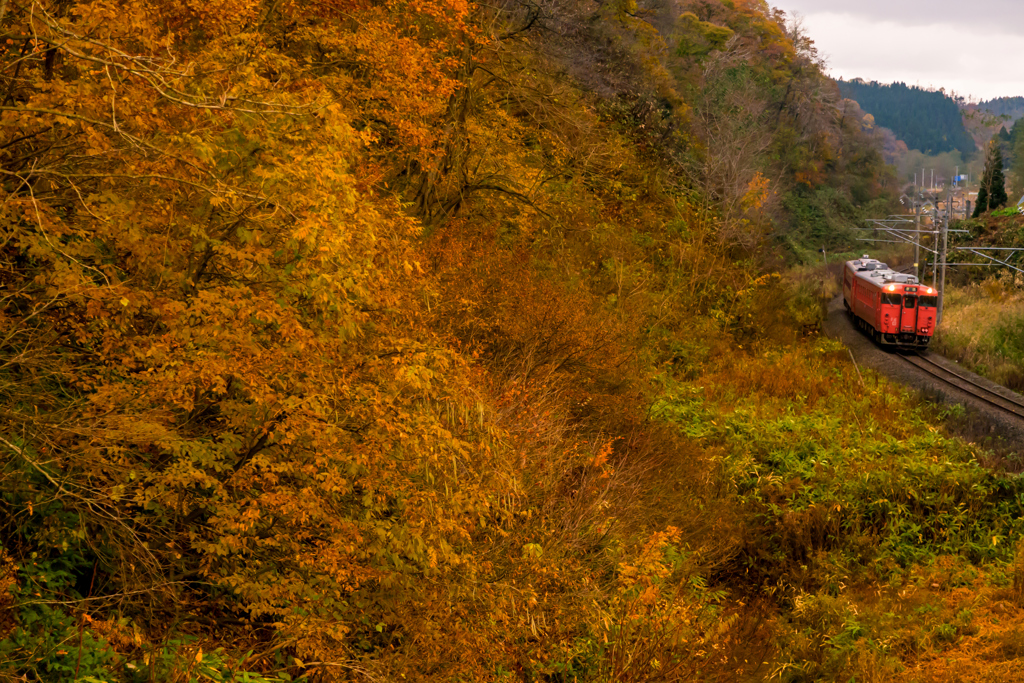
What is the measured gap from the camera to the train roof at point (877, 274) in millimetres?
30656

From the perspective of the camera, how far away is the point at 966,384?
24.9 m

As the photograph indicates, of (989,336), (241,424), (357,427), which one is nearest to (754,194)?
(989,336)

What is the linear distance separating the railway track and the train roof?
2.66 meters

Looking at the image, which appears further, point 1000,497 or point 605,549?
point 1000,497

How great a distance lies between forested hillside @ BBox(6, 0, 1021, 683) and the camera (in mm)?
6746

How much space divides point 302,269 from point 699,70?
141 ft

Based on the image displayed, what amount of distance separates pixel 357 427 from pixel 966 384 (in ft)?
72.8

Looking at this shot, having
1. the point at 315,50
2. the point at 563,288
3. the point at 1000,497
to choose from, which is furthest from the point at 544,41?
the point at 1000,497

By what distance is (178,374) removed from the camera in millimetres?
6711

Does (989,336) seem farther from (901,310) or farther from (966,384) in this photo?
(966,384)

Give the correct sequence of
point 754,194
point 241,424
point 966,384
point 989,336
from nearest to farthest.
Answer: point 241,424, point 966,384, point 989,336, point 754,194

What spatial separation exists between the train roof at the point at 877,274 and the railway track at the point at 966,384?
2.66m

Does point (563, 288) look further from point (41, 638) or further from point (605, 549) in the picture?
point (41, 638)

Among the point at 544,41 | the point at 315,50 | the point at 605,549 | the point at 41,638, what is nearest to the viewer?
the point at 41,638
